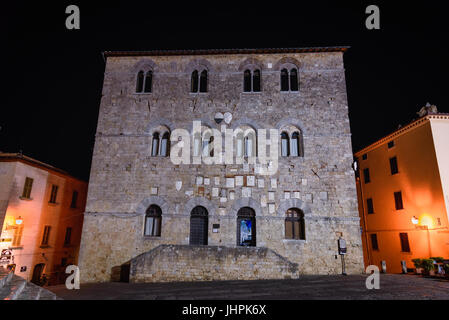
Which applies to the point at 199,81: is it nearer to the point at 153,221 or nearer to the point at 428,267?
the point at 153,221

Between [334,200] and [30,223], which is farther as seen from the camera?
[30,223]

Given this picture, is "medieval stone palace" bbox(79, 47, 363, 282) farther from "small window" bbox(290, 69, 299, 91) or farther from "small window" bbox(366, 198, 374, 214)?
"small window" bbox(366, 198, 374, 214)

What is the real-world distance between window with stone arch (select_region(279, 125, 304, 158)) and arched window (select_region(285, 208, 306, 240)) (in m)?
2.62

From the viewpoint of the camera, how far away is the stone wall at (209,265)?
9.70 meters

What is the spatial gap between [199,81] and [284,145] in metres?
5.42

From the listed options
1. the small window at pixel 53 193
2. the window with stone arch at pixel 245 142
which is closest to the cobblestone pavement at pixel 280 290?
the window with stone arch at pixel 245 142

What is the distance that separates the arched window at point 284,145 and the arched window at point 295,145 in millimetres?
236

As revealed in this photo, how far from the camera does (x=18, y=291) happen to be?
6.25 meters

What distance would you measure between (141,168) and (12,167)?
8.64 metres

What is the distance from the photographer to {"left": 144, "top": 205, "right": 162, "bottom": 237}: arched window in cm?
1187

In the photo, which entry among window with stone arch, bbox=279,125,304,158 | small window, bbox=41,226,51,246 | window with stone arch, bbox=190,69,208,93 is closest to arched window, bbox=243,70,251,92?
window with stone arch, bbox=190,69,208,93
